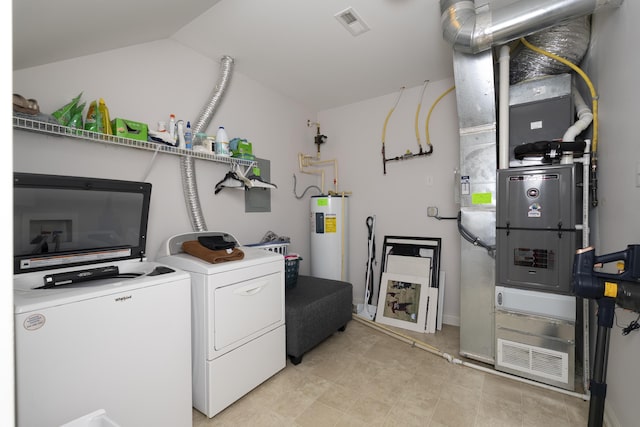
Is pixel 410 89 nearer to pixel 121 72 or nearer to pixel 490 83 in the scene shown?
A: pixel 490 83

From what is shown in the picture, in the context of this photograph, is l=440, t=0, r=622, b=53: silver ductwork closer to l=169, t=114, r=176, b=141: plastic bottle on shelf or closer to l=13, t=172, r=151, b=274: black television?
l=169, t=114, r=176, b=141: plastic bottle on shelf

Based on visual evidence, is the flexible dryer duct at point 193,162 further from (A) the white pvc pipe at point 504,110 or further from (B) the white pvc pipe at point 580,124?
(B) the white pvc pipe at point 580,124

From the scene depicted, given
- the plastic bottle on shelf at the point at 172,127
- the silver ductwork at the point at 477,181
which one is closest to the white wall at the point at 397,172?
the silver ductwork at the point at 477,181

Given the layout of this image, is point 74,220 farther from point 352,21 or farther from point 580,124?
point 580,124

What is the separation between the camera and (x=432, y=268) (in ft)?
9.87

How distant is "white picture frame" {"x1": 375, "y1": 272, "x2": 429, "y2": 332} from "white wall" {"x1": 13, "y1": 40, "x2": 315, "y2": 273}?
49.8 inches

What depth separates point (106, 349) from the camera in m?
1.19

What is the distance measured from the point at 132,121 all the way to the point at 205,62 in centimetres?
93

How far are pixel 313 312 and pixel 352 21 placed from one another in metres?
2.29

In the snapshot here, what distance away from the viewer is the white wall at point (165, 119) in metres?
1.63

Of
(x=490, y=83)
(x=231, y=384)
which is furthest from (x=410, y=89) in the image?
(x=231, y=384)

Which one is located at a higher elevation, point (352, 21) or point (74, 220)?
point (352, 21)

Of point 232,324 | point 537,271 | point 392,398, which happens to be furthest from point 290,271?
point 537,271

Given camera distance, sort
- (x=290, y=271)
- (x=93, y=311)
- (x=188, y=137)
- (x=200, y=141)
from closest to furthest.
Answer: (x=93, y=311), (x=188, y=137), (x=200, y=141), (x=290, y=271)
